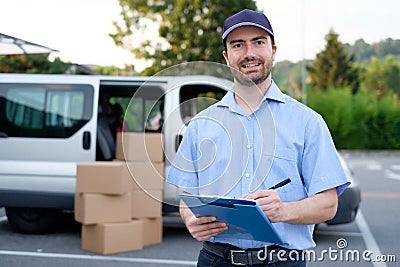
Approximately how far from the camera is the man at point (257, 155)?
2.10 meters

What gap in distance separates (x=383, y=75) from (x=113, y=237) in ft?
220

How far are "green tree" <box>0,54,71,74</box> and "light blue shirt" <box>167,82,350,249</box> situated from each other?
27.2 meters

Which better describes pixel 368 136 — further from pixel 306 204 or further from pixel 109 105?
pixel 306 204

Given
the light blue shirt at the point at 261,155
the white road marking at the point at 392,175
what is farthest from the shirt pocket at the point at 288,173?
the white road marking at the point at 392,175

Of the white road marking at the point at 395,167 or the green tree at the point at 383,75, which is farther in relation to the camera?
the green tree at the point at 383,75

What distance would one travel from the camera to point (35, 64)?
29.6 metres

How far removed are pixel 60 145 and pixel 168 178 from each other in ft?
18.7

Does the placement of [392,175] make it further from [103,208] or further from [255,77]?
[255,77]

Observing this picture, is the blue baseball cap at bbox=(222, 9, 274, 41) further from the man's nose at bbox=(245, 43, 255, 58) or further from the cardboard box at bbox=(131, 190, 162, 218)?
the cardboard box at bbox=(131, 190, 162, 218)

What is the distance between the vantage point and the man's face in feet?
7.06

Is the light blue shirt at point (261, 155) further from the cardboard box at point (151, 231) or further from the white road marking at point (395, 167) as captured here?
the white road marking at point (395, 167)

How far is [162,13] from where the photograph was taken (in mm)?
28797

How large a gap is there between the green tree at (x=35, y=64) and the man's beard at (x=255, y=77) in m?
27.3

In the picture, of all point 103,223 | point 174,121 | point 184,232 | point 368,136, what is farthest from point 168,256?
point 368,136
